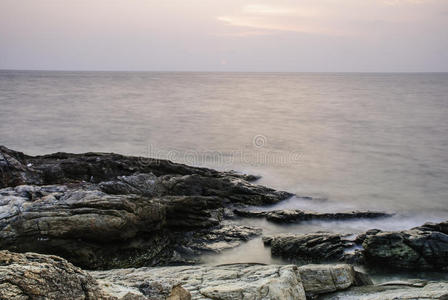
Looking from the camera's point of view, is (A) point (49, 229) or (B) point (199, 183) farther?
(B) point (199, 183)

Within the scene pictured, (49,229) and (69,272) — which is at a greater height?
(69,272)

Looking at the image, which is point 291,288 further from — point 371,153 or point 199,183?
point 371,153

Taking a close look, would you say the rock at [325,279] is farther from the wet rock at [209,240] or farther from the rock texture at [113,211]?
the rock texture at [113,211]

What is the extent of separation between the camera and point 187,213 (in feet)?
37.3

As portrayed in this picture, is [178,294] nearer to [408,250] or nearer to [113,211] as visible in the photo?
[113,211]

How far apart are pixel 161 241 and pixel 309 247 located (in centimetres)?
382

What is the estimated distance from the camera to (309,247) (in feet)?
A: 32.5

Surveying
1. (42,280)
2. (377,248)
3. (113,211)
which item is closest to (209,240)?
(113,211)

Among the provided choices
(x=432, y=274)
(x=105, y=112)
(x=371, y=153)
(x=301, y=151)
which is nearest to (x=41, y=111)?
(x=105, y=112)

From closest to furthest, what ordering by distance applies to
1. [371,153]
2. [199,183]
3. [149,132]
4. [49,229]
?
[49,229], [199,183], [371,153], [149,132]

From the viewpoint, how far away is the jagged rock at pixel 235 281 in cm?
505

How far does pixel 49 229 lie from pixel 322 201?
992 centimetres

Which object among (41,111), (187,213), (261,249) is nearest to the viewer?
(261,249)

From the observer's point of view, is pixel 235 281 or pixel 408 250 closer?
pixel 235 281
